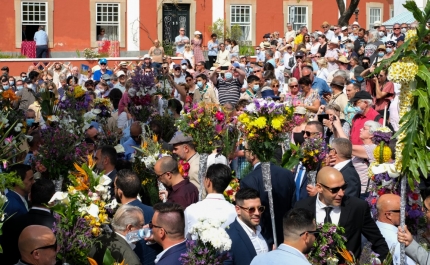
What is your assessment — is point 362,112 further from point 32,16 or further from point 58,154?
point 32,16

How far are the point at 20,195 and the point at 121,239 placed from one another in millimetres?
2440

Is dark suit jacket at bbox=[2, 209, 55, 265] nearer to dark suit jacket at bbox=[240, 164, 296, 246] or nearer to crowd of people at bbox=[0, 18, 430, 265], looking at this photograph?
crowd of people at bbox=[0, 18, 430, 265]

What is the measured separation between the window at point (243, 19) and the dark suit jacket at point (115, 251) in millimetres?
29971

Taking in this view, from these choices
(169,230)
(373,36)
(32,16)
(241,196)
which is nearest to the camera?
(169,230)

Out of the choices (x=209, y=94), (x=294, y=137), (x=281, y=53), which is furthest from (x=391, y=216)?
(x=281, y=53)

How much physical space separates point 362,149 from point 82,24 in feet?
85.9

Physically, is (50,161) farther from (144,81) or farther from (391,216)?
(391,216)

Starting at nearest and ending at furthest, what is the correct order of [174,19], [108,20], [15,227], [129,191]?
[15,227] < [129,191] < [108,20] < [174,19]

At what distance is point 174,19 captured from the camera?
3631cm

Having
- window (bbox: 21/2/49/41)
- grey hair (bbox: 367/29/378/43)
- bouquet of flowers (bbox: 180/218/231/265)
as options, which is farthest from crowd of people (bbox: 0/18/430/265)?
window (bbox: 21/2/49/41)

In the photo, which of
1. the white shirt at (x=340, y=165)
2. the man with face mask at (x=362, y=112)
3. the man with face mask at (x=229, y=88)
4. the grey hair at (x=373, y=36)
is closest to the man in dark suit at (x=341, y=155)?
the white shirt at (x=340, y=165)

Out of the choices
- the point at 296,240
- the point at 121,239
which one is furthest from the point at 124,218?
the point at 296,240

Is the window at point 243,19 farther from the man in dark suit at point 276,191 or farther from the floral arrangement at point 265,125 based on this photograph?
the floral arrangement at point 265,125

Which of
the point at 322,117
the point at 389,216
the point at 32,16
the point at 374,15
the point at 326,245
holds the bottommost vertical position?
the point at 326,245
